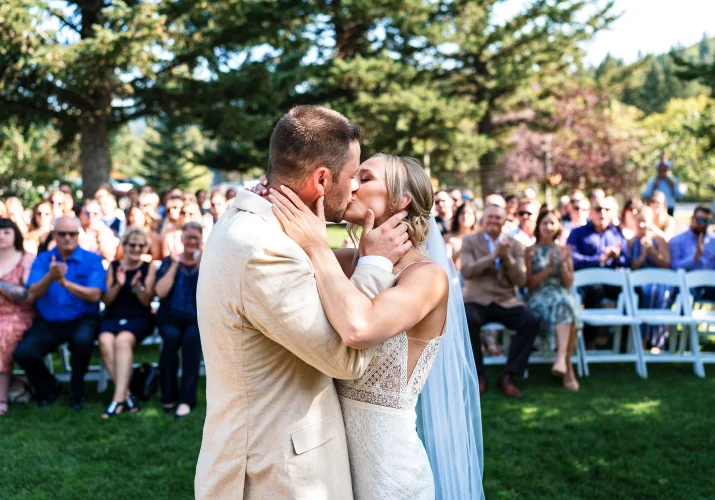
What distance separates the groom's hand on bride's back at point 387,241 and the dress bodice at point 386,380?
0.29 meters

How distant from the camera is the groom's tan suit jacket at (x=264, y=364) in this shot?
6.28ft

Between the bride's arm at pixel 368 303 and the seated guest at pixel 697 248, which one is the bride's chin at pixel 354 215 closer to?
the bride's arm at pixel 368 303

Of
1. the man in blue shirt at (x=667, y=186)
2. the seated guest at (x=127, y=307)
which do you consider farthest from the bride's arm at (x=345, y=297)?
the man in blue shirt at (x=667, y=186)

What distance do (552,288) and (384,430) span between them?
213 inches

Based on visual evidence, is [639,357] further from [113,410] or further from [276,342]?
[276,342]

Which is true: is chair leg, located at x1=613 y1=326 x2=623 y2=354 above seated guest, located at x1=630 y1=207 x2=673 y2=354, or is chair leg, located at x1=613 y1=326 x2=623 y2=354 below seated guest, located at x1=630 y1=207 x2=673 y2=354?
below

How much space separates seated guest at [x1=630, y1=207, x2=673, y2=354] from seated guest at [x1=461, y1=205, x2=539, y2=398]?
81.8 inches

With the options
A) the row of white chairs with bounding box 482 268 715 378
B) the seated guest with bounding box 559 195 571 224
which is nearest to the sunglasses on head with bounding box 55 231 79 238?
the row of white chairs with bounding box 482 268 715 378

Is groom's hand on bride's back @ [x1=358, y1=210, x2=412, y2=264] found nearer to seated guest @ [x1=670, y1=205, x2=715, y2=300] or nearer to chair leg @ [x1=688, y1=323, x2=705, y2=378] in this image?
chair leg @ [x1=688, y1=323, x2=705, y2=378]

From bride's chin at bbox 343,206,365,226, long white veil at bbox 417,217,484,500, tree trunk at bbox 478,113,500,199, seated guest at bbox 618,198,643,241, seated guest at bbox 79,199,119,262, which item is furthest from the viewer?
tree trunk at bbox 478,113,500,199

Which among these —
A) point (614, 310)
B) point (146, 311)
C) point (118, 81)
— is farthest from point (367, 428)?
point (118, 81)

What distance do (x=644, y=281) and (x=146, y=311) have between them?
5525 millimetres

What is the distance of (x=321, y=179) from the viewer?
82.7 inches

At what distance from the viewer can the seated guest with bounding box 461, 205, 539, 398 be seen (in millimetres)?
7031
